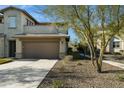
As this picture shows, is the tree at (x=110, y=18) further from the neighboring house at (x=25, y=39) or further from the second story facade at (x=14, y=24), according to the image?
the second story facade at (x=14, y=24)

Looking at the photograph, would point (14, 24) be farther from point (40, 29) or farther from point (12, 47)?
point (40, 29)

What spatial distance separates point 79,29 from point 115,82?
5.13 m

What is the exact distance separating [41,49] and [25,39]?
2.28 meters

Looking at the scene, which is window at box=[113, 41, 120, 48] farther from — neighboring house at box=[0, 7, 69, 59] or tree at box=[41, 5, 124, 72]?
tree at box=[41, 5, 124, 72]

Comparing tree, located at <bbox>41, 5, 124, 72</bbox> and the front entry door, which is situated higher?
tree, located at <bbox>41, 5, 124, 72</bbox>

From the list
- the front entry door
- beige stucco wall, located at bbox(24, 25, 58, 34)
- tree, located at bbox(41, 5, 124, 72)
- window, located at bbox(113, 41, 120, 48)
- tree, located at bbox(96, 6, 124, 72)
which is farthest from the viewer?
window, located at bbox(113, 41, 120, 48)

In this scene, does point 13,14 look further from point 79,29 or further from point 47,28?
point 79,29

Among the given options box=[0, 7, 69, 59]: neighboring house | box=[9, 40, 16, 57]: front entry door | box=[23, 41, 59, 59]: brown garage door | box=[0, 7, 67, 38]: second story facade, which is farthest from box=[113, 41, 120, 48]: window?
box=[9, 40, 16, 57]: front entry door

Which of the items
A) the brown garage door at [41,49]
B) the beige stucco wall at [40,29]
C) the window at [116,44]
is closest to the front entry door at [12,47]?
the brown garage door at [41,49]

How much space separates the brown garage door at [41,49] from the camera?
2853 cm

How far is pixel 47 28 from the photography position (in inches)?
1166

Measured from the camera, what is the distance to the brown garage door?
28.5 m

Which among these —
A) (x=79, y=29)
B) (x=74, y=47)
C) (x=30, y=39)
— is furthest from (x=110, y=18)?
(x=74, y=47)
